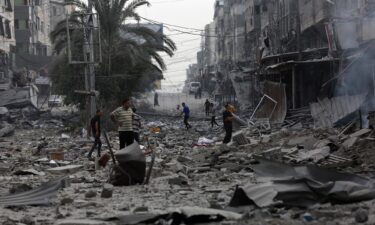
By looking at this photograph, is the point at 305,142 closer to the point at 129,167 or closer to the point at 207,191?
the point at 129,167

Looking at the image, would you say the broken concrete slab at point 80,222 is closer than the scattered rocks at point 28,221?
Yes

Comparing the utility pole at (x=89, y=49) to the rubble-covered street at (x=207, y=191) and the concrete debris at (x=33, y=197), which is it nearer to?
the rubble-covered street at (x=207, y=191)

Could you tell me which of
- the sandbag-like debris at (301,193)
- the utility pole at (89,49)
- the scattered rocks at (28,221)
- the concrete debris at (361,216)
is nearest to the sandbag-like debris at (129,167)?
the scattered rocks at (28,221)

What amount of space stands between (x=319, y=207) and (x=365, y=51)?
47.5 ft

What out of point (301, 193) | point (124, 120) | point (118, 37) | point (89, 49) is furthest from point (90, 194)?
point (118, 37)

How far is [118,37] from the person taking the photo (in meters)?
31.9

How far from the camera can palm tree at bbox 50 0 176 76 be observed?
100 feet

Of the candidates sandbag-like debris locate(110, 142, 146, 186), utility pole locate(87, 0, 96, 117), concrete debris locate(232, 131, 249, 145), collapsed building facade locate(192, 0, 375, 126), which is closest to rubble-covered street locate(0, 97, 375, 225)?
sandbag-like debris locate(110, 142, 146, 186)

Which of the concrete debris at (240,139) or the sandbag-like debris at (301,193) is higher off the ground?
the sandbag-like debris at (301,193)

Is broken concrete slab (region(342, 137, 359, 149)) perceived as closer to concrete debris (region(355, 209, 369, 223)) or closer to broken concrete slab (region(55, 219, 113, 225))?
concrete debris (region(355, 209, 369, 223))

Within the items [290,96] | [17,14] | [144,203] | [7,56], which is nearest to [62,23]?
[290,96]

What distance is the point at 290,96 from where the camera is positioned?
29.4 m

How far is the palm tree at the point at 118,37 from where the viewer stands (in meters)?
30.6

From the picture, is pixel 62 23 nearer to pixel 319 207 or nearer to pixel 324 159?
pixel 324 159
